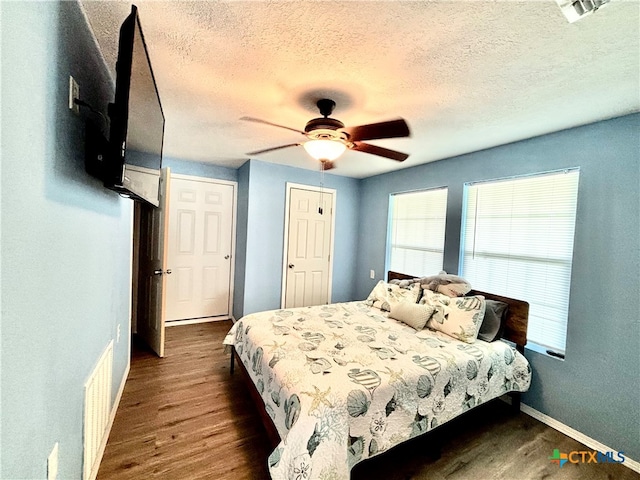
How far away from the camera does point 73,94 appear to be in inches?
44.2

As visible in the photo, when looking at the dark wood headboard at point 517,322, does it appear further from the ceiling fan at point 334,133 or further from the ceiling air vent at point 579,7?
the ceiling air vent at point 579,7

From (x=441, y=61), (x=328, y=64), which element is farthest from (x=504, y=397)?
(x=328, y=64)

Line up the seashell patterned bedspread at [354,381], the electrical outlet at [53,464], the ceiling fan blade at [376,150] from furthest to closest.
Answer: the ceiling fan blade at [376,150] → the seashell patterned bedspread at [354,381] → the electrical outlet at [53,464]

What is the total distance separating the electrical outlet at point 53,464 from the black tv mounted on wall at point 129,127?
1.02 m

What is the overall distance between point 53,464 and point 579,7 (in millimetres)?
2554

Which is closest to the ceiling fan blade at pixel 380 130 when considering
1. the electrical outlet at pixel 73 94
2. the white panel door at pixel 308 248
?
the electrical outlet at pixel 73 94

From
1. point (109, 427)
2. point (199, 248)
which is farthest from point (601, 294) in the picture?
point (199, 248)

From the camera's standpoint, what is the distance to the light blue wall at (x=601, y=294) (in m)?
1.85

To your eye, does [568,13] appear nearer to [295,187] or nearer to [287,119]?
[287,119]

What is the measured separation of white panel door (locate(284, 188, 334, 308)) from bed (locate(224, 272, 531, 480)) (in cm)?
141

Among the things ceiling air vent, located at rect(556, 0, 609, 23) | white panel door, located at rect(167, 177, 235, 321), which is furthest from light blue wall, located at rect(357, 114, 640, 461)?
white panel door, located at rect(167, 177, 235, 321)

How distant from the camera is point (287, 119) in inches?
88.4

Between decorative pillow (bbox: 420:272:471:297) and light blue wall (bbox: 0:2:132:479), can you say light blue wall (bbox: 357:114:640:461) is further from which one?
light blue wall (bbox: 0:2:132:479)

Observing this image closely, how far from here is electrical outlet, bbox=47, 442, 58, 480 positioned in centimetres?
95
